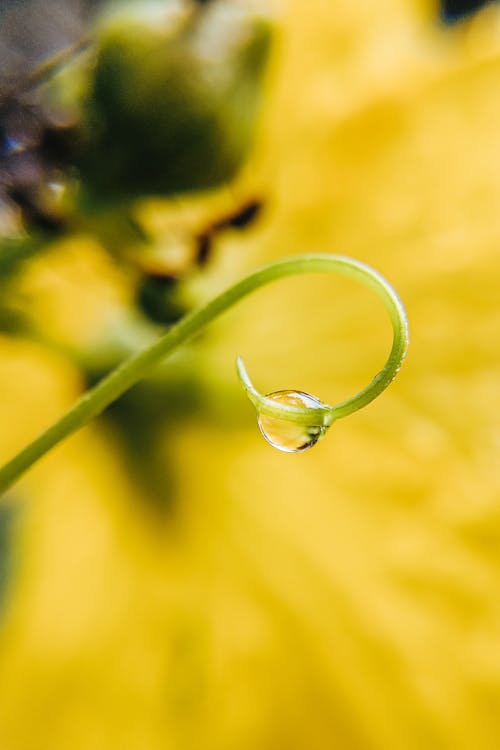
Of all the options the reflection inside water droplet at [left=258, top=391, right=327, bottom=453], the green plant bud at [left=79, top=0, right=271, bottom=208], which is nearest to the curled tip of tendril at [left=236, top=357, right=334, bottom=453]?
the reflection inside water droplet at [left=258, top=391, right=327, bottom=453]

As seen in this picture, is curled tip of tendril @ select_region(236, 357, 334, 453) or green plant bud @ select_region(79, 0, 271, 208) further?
green plant bud @ select_region(79, 0, 271, 208)

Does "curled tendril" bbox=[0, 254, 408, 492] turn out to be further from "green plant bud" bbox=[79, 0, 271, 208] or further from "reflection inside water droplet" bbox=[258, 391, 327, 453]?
"green plant bud" bbox=[79, 0, 271, 208]

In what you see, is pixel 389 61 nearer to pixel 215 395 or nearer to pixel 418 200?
pixel 418 200

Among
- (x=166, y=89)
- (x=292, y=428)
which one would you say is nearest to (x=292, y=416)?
(x=292, y=428)

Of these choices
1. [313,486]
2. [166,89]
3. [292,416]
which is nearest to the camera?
[292,416]

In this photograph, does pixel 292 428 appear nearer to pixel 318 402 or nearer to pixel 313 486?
pixel 318 402

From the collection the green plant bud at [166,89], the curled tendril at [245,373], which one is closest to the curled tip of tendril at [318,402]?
the curled tendril at [245,373]
